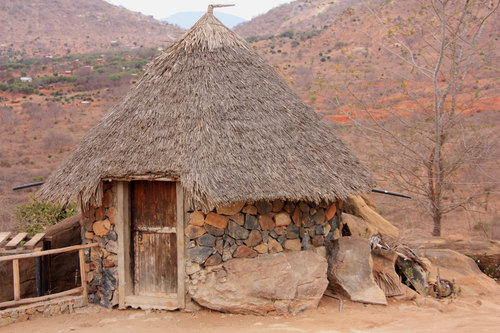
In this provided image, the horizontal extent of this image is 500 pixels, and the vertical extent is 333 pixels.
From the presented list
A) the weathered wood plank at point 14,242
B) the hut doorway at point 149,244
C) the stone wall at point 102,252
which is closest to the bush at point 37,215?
the weathered wood plank at point 14,242

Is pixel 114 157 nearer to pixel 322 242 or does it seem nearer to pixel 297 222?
pixel 297 222

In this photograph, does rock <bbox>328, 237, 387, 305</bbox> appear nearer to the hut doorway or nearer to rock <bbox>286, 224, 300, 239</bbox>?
rock <bbox>286, 224, 300, 239</bbox>

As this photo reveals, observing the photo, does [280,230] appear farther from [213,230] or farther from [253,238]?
[213,230]

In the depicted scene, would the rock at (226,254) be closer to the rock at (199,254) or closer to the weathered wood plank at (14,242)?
the rock at (199,254)

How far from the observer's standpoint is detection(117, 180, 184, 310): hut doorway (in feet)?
21.9

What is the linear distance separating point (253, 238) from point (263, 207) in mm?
464

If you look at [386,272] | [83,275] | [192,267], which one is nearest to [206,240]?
[192,267]

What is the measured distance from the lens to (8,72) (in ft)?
111

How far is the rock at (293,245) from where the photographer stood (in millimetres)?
6818

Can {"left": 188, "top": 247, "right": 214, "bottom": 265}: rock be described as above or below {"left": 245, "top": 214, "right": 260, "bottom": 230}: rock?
below

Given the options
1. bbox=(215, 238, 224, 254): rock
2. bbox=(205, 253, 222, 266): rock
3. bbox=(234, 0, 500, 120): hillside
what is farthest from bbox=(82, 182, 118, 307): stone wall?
bbox=(234, 0, 500, 120): hillside

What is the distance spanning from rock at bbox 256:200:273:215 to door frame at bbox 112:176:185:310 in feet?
3.58

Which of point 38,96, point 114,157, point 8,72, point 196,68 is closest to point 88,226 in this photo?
point 114,157

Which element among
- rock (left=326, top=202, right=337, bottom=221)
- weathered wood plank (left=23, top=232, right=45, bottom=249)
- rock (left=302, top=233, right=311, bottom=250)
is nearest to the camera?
rock (left=302, top=233, right=311, bottom=250)
